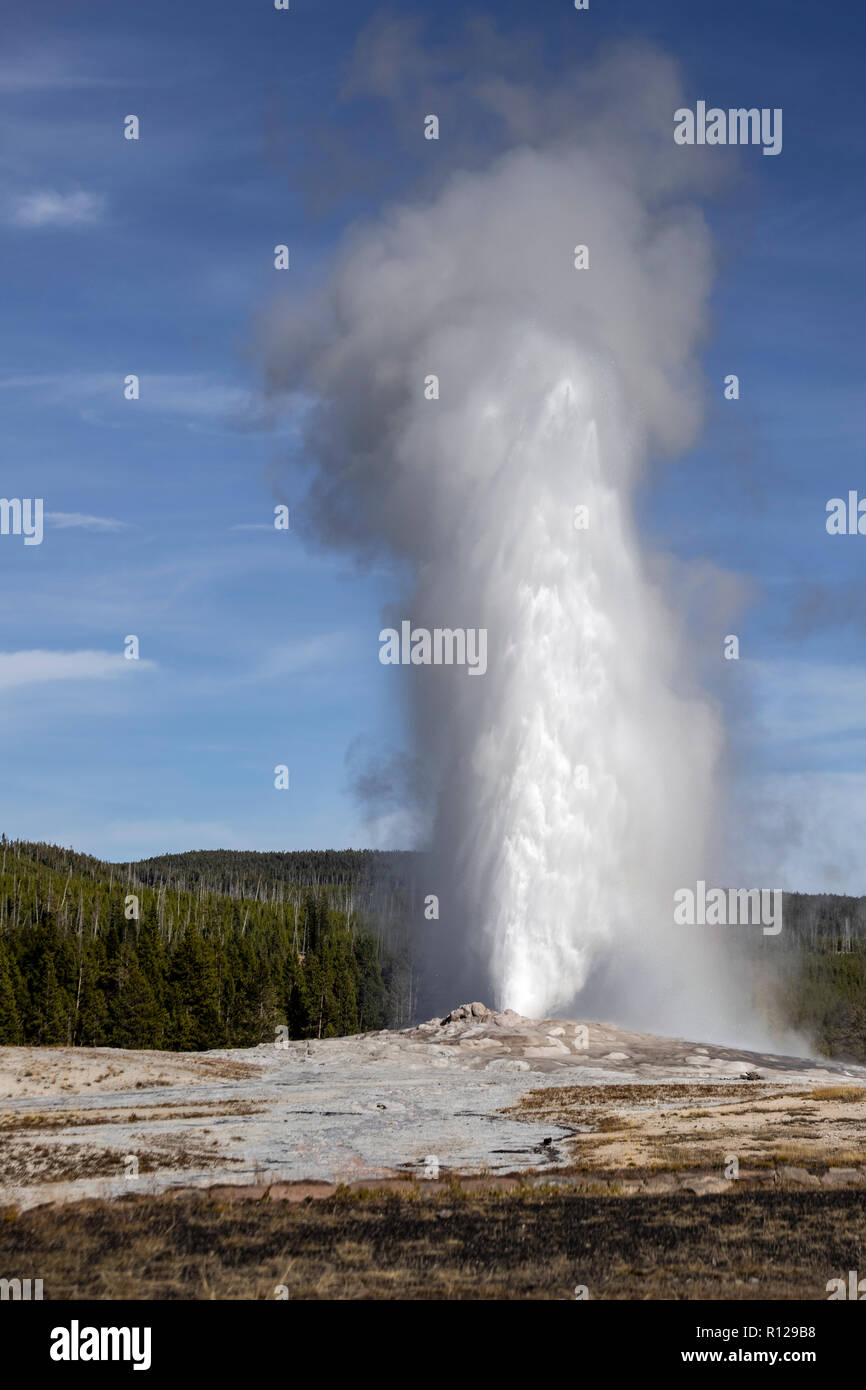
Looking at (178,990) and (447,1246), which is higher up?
(447,1246)

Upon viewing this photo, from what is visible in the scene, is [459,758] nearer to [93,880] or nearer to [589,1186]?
[589,1186]

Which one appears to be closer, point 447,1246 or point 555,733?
point 447,1246

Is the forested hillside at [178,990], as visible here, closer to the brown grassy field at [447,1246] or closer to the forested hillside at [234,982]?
the forested hillside at [234,982]

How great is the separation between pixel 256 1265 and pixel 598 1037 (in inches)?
1699

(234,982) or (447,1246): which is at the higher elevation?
(447,1246)

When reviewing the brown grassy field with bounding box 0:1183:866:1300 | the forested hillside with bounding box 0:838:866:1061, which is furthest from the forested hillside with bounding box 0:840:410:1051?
the brown grassy field with bounding box 0:1183:866:1300

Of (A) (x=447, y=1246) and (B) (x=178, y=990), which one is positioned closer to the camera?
(A) (x=447, y=1246)

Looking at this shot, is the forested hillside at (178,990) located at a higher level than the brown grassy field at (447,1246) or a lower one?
lower

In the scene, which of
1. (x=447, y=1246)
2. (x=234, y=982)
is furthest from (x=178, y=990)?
(x=447, y=1246)

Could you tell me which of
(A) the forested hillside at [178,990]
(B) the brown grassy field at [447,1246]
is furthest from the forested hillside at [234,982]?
(B) the brown grassy field at [447,1246]

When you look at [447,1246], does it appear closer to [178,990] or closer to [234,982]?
[178,990]

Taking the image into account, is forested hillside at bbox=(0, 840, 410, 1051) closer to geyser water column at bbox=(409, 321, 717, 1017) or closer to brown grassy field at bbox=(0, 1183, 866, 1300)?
geyser water column at bbox=(409, 321, 717, 1017)
